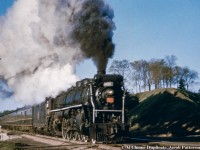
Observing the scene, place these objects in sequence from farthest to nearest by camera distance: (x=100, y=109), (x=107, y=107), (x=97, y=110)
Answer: (x=107, y=107), (x=100, y=109), (x=97, y=110)

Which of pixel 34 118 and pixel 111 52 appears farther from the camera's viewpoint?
pixel 34 118

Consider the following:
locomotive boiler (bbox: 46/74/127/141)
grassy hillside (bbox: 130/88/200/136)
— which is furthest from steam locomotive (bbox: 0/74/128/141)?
grassy hillside (bbox: 130/88/200/136)

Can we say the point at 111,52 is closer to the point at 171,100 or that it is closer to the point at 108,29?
the point at 108,29

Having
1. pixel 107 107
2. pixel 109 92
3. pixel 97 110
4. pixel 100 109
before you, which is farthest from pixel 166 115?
pixel 97 110

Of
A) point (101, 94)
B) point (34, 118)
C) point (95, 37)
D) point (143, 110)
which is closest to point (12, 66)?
point (34, 118)

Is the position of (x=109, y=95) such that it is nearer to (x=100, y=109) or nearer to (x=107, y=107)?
(x=107, y=107)

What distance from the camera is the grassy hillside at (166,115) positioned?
35.8 m

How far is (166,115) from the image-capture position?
136 feet

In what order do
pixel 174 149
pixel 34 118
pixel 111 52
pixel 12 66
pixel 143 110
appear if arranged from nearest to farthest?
1. pixel 174 149
2. pixel 111 52
3. pixel 12 66
4. pixel 34 118
5. pixel 143 110

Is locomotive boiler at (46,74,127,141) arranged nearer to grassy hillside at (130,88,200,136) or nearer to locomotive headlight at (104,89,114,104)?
locomotive headlight at (104,89,114,104)

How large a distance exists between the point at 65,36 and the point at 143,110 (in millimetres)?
22467

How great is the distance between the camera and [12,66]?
31.1 metres

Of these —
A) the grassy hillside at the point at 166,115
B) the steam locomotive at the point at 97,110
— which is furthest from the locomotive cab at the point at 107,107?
the grassy hillside at the point at 166,115

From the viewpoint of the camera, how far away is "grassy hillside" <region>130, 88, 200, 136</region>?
35.8 metres
